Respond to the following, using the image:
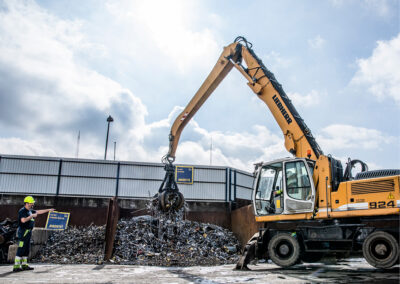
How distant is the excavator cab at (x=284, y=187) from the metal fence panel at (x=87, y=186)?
354 inches

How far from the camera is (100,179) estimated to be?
15883mm

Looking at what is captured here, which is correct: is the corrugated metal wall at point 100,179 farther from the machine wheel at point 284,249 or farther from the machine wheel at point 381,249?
the machine wheel at point 381,249

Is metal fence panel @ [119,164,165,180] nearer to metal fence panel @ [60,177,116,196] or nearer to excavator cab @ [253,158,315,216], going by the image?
metal fence panel @ [60,177,116,196]

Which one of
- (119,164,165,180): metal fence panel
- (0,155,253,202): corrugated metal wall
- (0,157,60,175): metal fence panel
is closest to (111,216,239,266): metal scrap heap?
(0,155,253,202): corrugated metal wall

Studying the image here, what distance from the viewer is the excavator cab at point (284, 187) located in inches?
309

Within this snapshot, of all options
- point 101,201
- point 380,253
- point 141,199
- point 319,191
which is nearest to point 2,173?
point 101,201

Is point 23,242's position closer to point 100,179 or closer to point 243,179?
point 100,179

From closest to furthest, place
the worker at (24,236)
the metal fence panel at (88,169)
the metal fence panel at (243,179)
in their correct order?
the worker at (24,236)
the metal fence panel at (88,169)
the metal fence panel at (243,179)

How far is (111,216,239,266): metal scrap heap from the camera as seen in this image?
9852 millimetres

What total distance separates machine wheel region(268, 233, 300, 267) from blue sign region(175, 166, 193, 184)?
8.20 m

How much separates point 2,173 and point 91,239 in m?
7.07

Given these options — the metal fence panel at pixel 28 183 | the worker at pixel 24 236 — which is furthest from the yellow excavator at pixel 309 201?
the metal fence panel at pixel 28 183

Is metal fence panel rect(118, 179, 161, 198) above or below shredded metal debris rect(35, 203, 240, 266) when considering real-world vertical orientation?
above

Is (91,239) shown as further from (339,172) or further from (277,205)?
(339,172)
